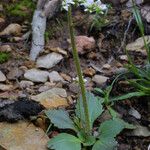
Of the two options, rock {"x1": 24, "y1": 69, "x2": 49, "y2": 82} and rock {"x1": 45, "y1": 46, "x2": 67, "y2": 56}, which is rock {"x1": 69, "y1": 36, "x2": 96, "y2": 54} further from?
rock {"x1": 24, "y1": 69, "x2": 49, "y2": 82}

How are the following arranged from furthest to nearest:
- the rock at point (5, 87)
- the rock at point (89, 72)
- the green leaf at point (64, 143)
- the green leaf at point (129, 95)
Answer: the rock at point (89, 72), the rock at point (5, 87), the green leaf at point (129, 95), the green leaf at point (64, 143)

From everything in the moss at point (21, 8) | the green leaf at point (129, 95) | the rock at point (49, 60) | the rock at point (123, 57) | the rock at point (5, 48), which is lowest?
the green leaf at point (129, 95)

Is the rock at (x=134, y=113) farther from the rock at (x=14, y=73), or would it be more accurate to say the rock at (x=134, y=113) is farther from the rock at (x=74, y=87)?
the rock at (x=14, y=73)

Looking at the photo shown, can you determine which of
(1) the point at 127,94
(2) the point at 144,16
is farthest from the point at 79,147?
(2) the point at 144,16

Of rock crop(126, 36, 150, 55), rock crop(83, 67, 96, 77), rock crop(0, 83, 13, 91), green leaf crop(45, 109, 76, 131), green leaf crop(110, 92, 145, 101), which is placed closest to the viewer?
green leaf crop(45, 109, 76, 131)

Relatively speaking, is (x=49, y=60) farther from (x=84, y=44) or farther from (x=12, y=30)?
(x=12, y=30)

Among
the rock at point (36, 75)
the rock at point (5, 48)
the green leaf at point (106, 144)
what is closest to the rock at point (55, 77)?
the rock at point (36, 75)

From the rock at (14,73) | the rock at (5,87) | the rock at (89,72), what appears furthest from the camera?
the rock at (89,72)

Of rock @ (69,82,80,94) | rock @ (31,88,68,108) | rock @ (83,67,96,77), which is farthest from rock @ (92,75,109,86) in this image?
rock @ (31,88,68,108)
